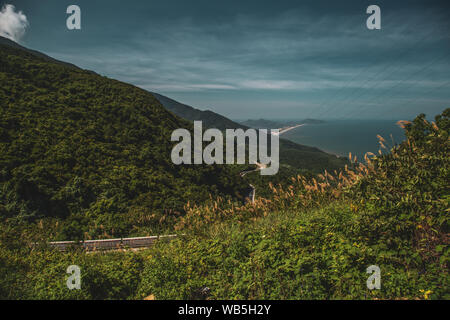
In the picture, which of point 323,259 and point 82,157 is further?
point 82,157

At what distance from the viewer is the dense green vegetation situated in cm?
288

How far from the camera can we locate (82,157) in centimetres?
2358

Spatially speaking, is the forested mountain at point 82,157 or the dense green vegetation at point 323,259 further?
the forested mountain at point 82,157

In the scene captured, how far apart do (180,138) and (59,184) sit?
24.1m

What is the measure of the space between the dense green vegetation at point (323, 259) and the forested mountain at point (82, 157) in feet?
18.9

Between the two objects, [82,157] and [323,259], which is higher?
[82,157]

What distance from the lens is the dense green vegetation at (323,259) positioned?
288cm

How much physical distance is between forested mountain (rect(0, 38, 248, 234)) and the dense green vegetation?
575cm

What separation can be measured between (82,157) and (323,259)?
26.6 metres

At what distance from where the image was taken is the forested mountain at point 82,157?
1822cm

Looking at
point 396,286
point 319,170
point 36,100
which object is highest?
point 36,100

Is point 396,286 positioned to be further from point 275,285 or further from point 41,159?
point 41,159

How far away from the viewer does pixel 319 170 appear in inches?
4225

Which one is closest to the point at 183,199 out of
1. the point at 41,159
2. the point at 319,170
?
the point at 41,159
